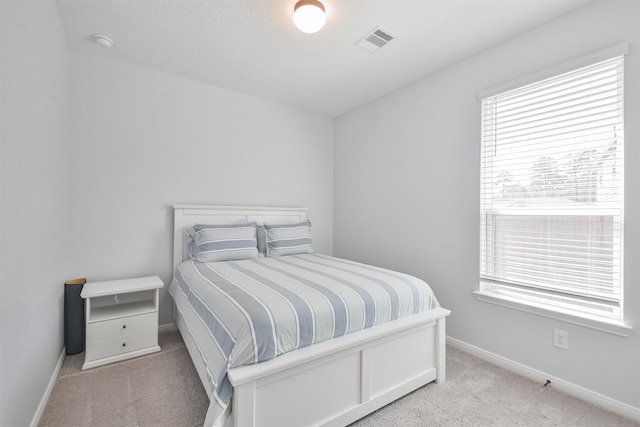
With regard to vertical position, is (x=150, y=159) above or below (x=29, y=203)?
above

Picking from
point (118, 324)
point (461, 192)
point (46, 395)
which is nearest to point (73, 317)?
point (118, 324)

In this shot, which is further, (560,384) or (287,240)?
(287,240)

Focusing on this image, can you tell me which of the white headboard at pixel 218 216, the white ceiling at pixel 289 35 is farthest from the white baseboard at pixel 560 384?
the white ceiling at pixel 289 35

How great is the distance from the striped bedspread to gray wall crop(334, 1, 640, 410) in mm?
719

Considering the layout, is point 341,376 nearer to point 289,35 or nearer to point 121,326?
point 121,326

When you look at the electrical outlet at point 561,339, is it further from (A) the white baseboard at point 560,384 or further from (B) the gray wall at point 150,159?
(B) the gray wall at point 150,159

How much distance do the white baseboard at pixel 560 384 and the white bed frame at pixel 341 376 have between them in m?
0.61

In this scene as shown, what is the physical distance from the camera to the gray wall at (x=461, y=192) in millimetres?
1671

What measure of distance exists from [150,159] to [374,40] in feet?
7.55

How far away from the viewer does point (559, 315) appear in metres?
1.90

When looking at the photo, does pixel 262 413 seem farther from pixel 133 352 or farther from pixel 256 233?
pixel 256 233

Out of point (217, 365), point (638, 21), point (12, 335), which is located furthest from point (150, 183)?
point (638, 21)

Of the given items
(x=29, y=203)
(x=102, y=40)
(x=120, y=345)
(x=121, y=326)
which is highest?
(x=102, y=40)

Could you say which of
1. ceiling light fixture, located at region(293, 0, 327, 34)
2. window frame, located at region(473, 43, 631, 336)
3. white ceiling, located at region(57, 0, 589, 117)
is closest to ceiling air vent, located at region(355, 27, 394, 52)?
white ceiling, located at region(57, 0, 589, 117)
